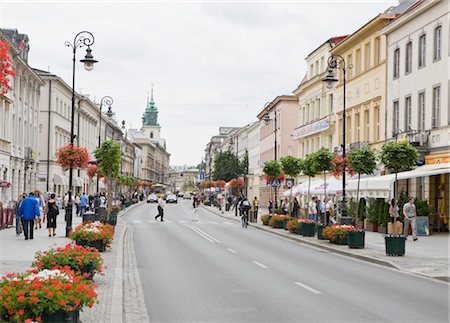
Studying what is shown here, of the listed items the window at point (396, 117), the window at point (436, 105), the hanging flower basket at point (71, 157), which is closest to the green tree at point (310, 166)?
the window at point (436, 105)

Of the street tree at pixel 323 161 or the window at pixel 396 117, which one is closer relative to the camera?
the street tree at pixel 323 161

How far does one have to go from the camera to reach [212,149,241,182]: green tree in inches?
4268

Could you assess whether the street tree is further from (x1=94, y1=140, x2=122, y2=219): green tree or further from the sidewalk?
(x1=94, y1=140, x2=122, y2=219): green tree

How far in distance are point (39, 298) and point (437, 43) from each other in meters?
32.4

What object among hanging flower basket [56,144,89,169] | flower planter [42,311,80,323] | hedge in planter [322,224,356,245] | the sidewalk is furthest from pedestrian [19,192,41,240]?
flower planter [42,311,80,323]

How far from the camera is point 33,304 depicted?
771 centimetres

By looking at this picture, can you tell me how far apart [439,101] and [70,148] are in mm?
17552

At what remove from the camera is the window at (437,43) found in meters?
36.5

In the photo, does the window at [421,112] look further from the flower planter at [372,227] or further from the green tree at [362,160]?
the green tree at [362,160]

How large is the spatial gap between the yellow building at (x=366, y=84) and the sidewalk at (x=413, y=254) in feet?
49.4

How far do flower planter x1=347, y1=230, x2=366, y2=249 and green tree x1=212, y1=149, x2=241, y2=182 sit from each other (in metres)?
82.2

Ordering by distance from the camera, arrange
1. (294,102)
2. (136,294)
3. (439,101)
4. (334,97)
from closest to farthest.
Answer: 1. (136,294)
2. (439,101)
3. (334,97)
4. (294,102)

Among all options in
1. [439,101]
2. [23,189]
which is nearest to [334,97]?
[439,101]

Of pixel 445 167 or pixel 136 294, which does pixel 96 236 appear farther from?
pixel 445 167
